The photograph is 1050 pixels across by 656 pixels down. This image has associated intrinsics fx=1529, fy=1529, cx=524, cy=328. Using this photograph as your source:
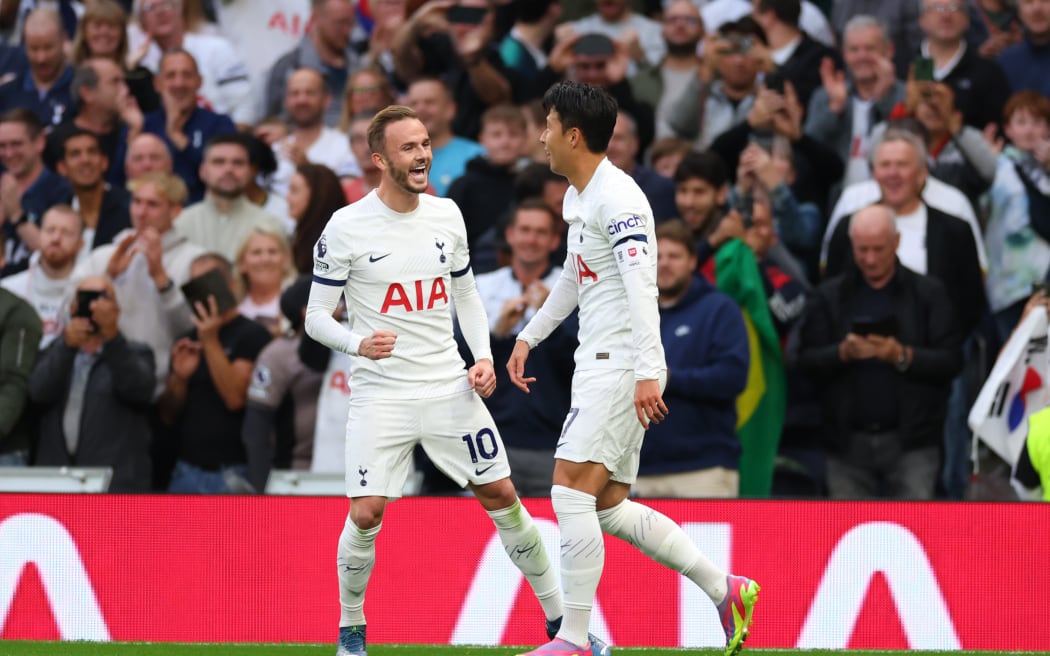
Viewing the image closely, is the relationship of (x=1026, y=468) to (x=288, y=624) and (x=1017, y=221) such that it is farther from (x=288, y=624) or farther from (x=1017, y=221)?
(x=288, y=624)

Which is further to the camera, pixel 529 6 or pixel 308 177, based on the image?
pixel 529 6

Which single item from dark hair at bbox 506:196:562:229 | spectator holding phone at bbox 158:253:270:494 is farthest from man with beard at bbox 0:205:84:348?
dark hair at bbox 506:196:562:229

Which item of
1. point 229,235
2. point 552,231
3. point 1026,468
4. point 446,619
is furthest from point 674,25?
point 446,619

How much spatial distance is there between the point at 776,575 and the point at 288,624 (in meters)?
2.60

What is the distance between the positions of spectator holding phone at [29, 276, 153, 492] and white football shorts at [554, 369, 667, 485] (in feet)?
14.2

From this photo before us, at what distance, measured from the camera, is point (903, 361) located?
918cm

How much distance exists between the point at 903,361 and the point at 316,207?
3935 mm

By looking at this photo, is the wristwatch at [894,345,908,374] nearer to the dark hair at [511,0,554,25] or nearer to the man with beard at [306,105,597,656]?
the man with beard at [306,105,597,656]

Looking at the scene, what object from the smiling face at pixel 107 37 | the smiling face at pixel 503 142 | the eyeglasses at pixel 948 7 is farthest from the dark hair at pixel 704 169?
the smiling face at pixel 107 37

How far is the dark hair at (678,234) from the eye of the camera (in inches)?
357

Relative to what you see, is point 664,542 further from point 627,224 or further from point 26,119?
point 26,119

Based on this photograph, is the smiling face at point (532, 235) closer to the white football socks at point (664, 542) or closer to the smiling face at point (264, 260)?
the smiling face at point (264, 260)

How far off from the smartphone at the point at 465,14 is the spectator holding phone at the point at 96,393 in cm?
341

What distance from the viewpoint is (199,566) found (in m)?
8.21
